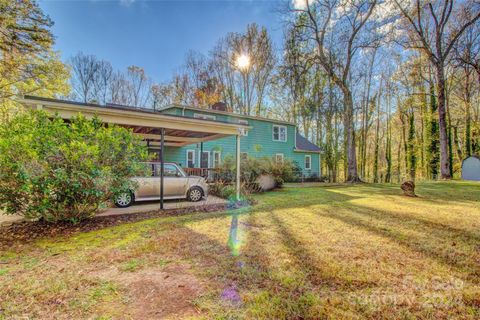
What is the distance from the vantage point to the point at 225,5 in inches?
504

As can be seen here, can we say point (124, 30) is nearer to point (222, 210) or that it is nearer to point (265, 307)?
A: point (222, 210)

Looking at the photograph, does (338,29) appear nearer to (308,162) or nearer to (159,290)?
(308,162)

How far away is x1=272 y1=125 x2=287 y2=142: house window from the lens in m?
18.9

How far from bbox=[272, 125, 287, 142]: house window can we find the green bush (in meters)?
14.8

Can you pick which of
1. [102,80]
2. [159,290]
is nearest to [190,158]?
[159,290]

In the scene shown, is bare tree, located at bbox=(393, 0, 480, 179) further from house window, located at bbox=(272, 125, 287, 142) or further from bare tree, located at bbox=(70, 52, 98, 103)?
bare tree, located at bbox=(70, 52, 98, 103)

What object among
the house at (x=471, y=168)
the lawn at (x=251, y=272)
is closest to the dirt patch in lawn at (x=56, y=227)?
the lawn at (x=251, y=272)

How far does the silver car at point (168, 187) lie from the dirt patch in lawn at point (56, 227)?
1.19 m

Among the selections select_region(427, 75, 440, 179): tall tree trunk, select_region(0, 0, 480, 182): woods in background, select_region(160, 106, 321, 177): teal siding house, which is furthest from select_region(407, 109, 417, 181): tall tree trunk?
select_region(160, 106, 321, 177): teal siding house

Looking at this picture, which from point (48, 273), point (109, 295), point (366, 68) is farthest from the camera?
point (366, 68)

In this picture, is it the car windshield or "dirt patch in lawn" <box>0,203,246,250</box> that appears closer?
"dirt patch in lawn" <box>0,203,246,250</box>

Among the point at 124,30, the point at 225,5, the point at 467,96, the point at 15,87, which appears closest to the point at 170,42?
the point at 124,30

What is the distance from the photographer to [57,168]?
449 cm

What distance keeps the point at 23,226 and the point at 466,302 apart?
745 cm
